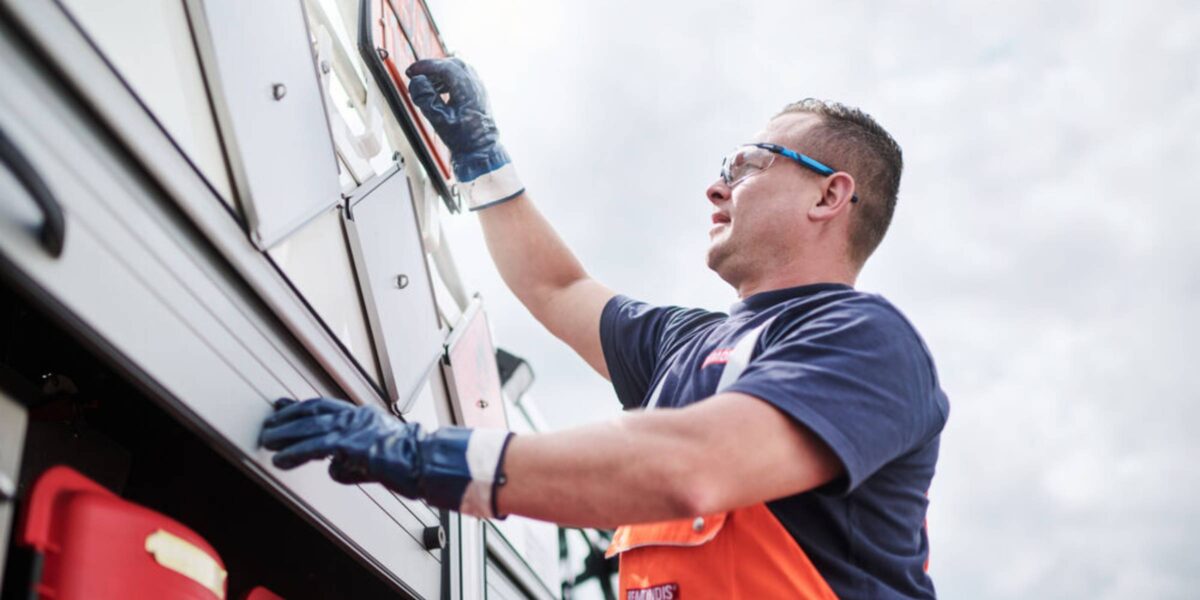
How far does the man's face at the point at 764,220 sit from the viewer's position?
2389mm

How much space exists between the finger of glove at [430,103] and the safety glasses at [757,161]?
756mm

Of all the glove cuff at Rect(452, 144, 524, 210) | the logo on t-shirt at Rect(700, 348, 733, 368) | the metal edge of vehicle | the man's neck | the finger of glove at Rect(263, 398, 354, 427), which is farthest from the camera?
the glove cuff at Rect(452, 144, 524, 210)

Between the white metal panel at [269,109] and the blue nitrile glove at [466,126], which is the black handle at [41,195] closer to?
the white metal panel at [269,109]

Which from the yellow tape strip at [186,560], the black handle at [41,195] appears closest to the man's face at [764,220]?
the yellow tape strip at [186,560]

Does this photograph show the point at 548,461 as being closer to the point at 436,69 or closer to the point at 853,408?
the point at 853,408

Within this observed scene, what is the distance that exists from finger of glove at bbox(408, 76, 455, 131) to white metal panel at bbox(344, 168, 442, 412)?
171 mm

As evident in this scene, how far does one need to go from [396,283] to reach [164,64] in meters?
1.02

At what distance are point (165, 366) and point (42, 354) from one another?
0.40m

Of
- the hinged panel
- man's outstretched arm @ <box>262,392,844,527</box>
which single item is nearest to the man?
man's outstretched arm @ <box>262,392,844,527</box>

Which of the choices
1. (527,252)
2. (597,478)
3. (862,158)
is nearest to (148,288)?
(597,478)

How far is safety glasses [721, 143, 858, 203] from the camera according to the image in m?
2.46

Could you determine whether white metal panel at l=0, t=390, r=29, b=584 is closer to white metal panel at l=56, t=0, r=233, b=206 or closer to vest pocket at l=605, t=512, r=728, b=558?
white metal panel at l=56, t=0, r=233, b=206

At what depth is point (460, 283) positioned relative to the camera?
10.6 feet

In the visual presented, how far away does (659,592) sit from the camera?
1.83 metres
